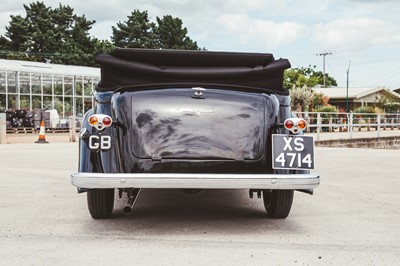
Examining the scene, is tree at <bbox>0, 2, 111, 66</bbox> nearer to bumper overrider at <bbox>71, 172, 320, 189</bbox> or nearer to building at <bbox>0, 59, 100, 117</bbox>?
building at <bbox>0, 59, 100, 117</bbox>

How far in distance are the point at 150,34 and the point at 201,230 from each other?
216ft

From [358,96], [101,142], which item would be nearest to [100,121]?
[101,142]

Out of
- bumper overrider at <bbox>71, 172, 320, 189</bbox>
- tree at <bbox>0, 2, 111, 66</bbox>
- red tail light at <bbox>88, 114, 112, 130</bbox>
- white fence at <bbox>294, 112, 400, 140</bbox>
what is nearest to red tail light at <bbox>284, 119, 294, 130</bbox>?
bumper overrider at <bbox>71, 172, 320, 189</bbox>

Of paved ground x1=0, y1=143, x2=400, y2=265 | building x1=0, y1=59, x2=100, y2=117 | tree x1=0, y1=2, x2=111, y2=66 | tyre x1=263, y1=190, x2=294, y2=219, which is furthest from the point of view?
tree x1=0, y1=2, x2=111, y2=66

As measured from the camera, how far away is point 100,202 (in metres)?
5.17

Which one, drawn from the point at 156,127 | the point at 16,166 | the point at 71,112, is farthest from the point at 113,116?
the point at 71,112

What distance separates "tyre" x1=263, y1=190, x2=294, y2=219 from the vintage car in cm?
2

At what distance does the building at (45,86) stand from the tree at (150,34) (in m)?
31.5

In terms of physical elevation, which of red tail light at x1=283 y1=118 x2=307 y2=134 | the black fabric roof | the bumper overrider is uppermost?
the black fabric roof

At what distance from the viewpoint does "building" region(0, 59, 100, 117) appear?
3209 cm

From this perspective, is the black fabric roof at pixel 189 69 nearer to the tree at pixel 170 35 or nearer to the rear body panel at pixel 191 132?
the rear body panel at pixel 191 132

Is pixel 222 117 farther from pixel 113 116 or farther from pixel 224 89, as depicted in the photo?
pixel 113 116

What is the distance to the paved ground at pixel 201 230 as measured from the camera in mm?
3971

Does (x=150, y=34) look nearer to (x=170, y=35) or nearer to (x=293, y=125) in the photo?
(x=170, y=35)
